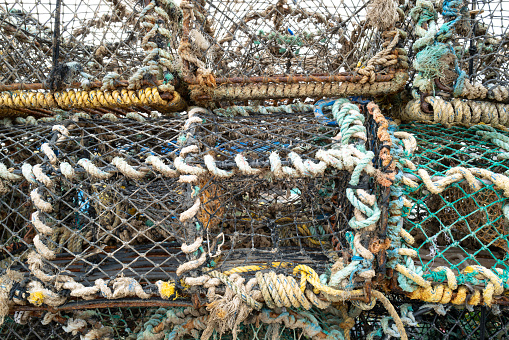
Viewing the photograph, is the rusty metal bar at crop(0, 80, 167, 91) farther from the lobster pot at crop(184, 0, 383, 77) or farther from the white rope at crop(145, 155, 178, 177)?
the white rope at crop(145, 155, 178, 177)

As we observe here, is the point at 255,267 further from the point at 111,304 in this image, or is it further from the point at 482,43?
the point at 482,43

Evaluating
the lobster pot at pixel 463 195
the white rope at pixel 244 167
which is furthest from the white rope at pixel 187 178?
the lobster pot at pixel 463 195

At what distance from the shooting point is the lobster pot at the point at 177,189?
4.38 feet

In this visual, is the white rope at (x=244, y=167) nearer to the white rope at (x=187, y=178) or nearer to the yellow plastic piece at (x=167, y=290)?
the white rope at (x=187, y=178)

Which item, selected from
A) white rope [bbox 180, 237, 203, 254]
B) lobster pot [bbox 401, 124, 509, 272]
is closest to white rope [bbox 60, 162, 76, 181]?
white rope [bbox 180, 237, 203, 254]

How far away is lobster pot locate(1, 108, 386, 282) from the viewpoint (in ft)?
4.38

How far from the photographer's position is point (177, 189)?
1.49m

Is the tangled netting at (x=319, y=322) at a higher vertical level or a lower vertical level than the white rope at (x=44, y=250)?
lower

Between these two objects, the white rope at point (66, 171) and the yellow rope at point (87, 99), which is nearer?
the white rope at point (66, 171)

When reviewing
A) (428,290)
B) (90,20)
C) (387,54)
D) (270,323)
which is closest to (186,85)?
(90,20)

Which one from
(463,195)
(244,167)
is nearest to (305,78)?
(244,167)

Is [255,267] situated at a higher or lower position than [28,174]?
lower

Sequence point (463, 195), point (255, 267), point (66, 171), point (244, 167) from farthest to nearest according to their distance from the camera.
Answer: point (463, 195)
point (255, 267)
point (66, 171)
point (244, 167)

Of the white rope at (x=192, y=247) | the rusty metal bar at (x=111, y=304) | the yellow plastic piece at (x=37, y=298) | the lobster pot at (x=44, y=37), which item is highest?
the lobster pot at (x=44, y=37)
